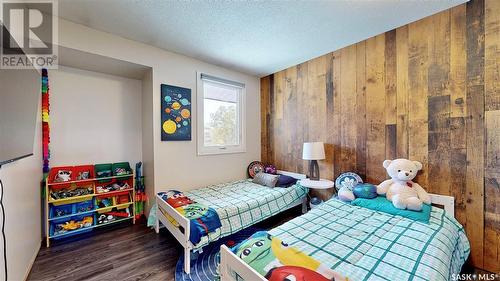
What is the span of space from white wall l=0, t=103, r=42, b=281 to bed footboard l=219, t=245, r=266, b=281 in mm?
1391

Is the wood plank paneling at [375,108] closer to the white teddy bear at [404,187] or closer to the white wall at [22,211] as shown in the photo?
the white teddy bear at [404,187]

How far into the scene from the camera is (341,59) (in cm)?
266

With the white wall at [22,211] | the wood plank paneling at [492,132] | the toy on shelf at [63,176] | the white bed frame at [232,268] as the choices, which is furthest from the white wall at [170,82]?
the wood plank paneling at [492,132]

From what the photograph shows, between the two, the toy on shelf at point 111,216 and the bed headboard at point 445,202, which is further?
the toy on shelf at point 111,216

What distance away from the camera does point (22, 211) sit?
165cm

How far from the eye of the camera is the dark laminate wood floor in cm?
172

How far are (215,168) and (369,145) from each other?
221 centimetres

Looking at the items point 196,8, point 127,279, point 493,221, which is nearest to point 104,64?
point 196,8

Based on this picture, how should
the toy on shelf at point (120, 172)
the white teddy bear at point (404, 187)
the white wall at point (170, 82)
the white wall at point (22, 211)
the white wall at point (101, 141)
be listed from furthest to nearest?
the toy on shelf at point (120, 172), the white wall at point (170, 82), the white teddy bear at point (404, 187), the white wall at point (101, 141), the white wall at point (22, 211)

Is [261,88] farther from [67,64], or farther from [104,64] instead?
[67,64]

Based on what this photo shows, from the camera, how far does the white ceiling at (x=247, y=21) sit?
180 centimetres

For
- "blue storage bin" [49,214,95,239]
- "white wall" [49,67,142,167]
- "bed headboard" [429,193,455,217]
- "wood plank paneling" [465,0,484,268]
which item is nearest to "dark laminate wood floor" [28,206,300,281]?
"blue storage bin" [49,214,95,239]

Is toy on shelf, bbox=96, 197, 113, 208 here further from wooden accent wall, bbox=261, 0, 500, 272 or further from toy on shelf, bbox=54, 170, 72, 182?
wooden accent wall, bbox=261, 0, 500, 272

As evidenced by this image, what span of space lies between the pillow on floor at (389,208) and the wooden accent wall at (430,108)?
1.15 ft
